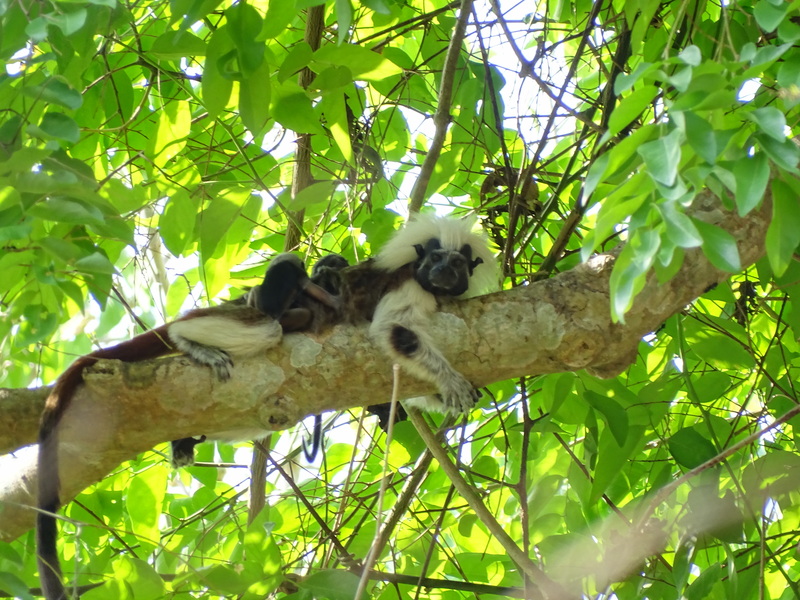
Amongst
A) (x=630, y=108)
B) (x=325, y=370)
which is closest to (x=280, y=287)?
(x=325, y=370)

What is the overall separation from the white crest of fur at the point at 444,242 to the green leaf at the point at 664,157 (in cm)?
283

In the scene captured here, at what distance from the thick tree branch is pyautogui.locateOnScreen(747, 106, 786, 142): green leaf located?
1581 mm

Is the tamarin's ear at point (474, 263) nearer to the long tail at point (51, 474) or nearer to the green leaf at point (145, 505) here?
the green leaf at point (145, 505)

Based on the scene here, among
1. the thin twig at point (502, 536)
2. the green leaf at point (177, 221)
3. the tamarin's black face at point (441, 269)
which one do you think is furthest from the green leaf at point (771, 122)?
the tamarin's black face at point (441, 269)

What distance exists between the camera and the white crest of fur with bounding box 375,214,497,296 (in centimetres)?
471

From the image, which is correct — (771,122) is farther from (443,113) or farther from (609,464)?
(443,113)

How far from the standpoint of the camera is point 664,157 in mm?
1677

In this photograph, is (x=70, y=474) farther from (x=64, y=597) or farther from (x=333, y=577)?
(x=333, y=577)

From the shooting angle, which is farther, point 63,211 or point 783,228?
point 63,211

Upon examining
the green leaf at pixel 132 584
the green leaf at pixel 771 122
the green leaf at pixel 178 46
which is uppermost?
the green leaf at pixel 178 46

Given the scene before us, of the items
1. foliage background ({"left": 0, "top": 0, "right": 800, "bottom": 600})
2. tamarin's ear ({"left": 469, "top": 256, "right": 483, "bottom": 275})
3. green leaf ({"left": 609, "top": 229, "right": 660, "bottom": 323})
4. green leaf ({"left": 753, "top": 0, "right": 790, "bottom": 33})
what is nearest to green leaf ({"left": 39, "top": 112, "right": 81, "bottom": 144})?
foliage background ({"left": 0, "top": 0, "right": 800, "bottom": 600})

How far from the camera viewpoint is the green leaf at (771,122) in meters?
1.70

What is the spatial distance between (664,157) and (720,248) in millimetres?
258

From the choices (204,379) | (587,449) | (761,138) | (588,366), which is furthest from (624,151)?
(587,449)
